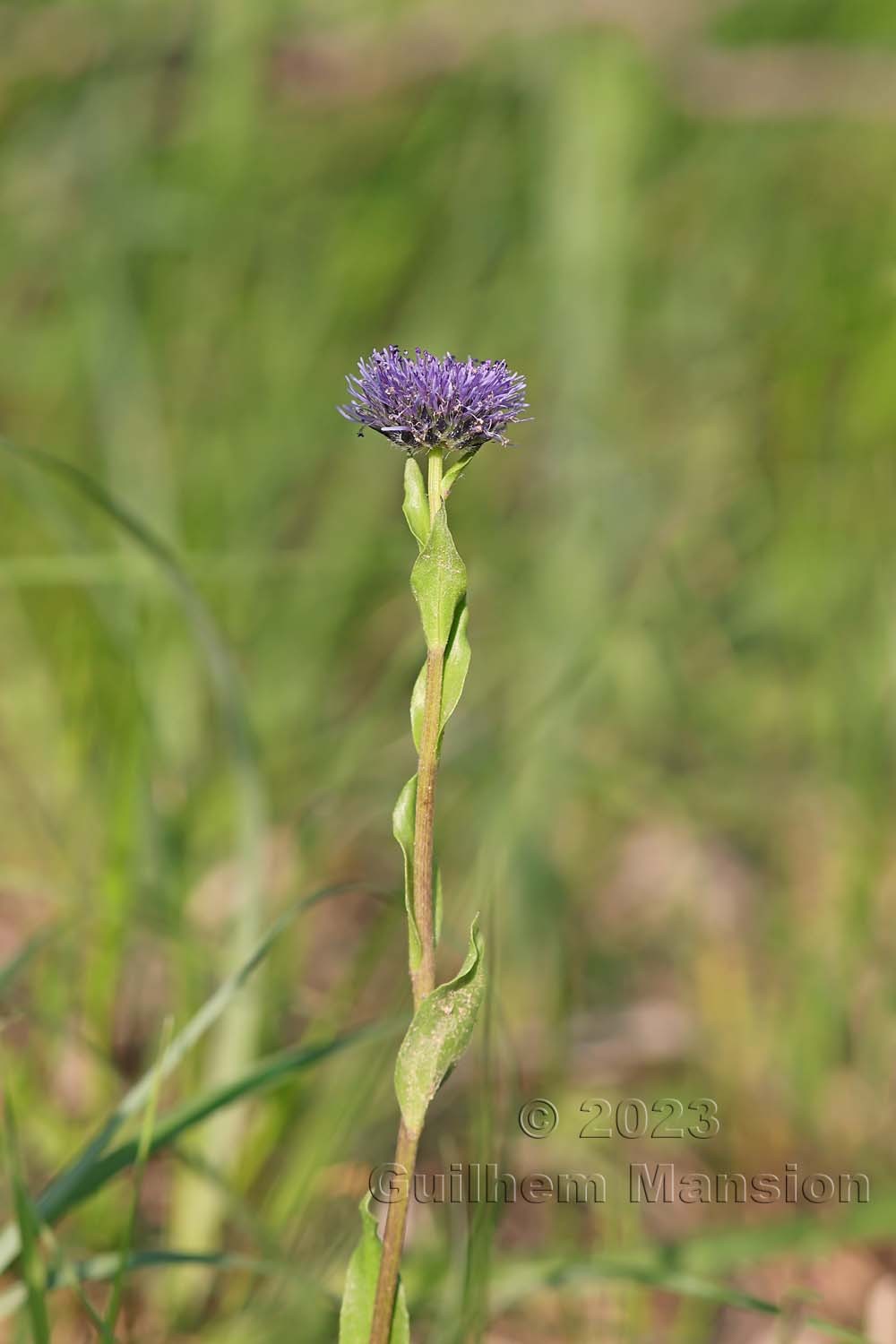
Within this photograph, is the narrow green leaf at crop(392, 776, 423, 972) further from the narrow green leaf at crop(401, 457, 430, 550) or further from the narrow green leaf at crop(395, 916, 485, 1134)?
the narrow green leaf at crop(401, 457, 430, 550)

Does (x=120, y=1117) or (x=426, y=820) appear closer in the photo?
(x=426, y=820)

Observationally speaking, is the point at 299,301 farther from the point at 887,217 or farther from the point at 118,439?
the point at 887,217

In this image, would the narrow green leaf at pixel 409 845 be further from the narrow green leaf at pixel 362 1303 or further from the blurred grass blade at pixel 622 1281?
the blurred grass blade at pixel 622 1281

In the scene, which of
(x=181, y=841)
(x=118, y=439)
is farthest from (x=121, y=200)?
(x=181, y=841)

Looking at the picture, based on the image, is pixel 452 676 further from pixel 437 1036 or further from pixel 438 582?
pixel 437 1036

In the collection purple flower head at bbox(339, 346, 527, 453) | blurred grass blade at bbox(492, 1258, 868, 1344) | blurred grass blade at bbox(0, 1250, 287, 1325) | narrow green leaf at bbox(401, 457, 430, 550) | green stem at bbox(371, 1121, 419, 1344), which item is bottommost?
blurred grass blade at bbox(492, 1258, 868, 1344)

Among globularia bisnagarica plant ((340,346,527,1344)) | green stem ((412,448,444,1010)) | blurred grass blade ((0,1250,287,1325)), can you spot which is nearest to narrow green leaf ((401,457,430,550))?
globularia bisnagarica plant ((340,346,527,1344))

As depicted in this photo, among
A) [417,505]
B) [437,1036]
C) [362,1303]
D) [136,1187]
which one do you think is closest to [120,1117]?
[136,1187]
